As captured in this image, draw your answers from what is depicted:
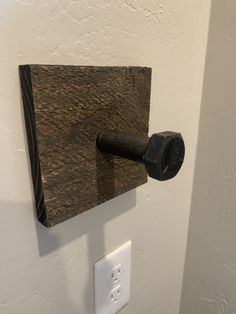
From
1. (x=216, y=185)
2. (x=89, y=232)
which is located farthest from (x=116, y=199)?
(x=216, y=185)

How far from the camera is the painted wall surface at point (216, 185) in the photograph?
0.39 meters

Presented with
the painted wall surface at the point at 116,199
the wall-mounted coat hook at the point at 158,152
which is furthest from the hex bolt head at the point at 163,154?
the painted wall surface at the point at 116,199

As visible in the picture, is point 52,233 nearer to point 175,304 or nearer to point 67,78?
point 67,78

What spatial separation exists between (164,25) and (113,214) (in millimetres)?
242

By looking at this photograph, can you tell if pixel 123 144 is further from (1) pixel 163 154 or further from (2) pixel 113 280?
(2) pixel 113 280

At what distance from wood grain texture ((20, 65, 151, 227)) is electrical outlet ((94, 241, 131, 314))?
10 cm

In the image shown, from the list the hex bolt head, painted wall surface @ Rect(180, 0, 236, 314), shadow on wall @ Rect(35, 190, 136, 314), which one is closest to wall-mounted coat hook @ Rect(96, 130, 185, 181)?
the hex bolt head

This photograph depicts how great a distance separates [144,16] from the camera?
0.31 metres

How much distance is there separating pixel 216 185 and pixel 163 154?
0.26 m

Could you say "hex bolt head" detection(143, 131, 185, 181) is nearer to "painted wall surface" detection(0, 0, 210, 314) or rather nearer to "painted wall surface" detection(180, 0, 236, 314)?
"painted wall surface" detection(0, 0, 210, 314)

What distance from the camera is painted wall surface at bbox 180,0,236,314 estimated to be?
395mm

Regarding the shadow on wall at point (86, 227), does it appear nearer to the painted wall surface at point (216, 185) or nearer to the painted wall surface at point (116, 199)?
the painted wall surface at point (116, 199)

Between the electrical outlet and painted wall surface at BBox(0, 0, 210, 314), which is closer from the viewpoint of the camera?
painted wall surface at BBox(0, 0, 210, 314)

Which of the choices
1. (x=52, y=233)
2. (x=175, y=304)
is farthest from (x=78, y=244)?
(x=175, y=304)
